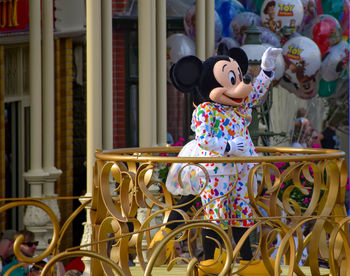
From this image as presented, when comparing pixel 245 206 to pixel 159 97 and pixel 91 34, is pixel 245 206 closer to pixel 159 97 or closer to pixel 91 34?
pixel 91 34

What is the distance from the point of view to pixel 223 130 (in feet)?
20.7

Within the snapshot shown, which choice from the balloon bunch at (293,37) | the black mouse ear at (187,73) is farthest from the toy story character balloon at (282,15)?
the black mouse ear at (187,73)

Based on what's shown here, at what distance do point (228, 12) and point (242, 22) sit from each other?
0.54 meters

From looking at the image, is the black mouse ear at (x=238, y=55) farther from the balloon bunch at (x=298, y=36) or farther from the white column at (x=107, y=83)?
the balloon bunch at (x=298, y=36)

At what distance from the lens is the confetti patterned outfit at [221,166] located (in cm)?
618

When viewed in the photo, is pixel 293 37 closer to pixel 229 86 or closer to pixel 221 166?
pixel 229 86

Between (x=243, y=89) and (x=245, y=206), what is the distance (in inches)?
32.1

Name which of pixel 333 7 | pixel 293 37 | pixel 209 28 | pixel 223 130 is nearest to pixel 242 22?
pixel 209 28

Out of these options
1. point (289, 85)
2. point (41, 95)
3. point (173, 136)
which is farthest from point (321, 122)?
point (41, 95)

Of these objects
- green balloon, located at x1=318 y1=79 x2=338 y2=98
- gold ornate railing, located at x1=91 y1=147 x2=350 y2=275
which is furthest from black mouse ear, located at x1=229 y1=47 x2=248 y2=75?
green balloon, located at x1=318 y1=79 x2=338 y2=98

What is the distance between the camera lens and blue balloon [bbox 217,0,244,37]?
1188 cm

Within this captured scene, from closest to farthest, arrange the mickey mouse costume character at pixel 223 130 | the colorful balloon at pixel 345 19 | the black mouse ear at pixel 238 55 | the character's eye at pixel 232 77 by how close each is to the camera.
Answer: the mickey mouse costume character at pixel 223 130, the character's eye at pixel 232 77, the black mouse ear at pixel 238 55, the colorful balloon at pixel 345 19

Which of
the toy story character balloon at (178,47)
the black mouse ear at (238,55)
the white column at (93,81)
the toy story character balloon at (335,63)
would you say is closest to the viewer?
the black mouse ear at (238,55)

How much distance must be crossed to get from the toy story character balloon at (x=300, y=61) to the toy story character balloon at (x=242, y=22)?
49 centimetres
